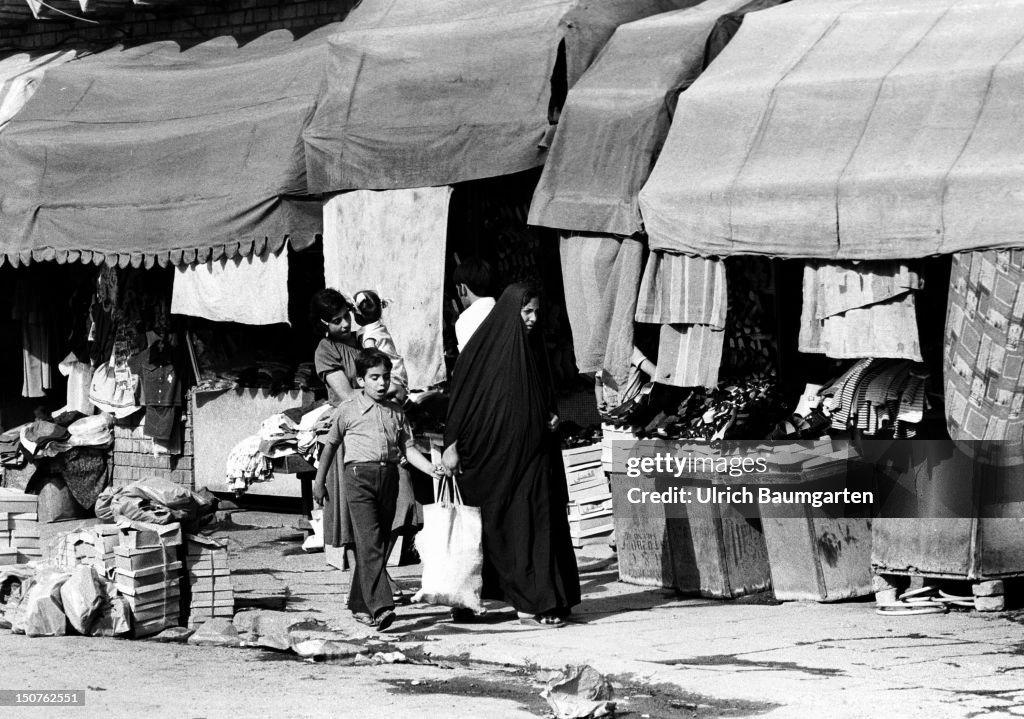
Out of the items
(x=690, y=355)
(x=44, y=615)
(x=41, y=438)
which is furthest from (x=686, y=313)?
(x=41, y=438)

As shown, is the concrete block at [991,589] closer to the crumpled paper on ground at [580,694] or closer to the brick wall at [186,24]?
the crumpled paper on ground at [580,694]

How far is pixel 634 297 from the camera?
9570 mm

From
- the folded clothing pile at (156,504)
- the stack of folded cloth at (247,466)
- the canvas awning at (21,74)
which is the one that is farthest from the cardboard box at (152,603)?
the canvas awning at (21,74)

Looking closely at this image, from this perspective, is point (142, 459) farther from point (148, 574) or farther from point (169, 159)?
point (148, 574)

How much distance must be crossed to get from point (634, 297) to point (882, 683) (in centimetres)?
330

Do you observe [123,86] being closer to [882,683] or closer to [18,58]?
[18,58]

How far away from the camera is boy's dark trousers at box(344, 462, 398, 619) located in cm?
810

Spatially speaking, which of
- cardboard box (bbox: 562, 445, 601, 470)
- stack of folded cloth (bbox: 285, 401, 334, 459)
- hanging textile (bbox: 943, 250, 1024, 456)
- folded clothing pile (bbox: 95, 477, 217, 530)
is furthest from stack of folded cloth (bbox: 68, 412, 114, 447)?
hanging textile (bbox: 943, 250, 1024, 456)

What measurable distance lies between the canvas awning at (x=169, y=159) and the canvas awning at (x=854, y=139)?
3134 millimetres

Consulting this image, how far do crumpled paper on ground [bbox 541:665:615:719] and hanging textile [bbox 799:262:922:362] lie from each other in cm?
285

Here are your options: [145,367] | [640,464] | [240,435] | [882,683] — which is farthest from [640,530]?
[145,367]

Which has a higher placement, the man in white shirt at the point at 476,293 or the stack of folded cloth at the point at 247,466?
the man in white shirt at the point at 476,293

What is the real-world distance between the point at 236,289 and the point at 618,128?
327cm

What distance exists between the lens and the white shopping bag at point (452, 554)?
811 centimetres
